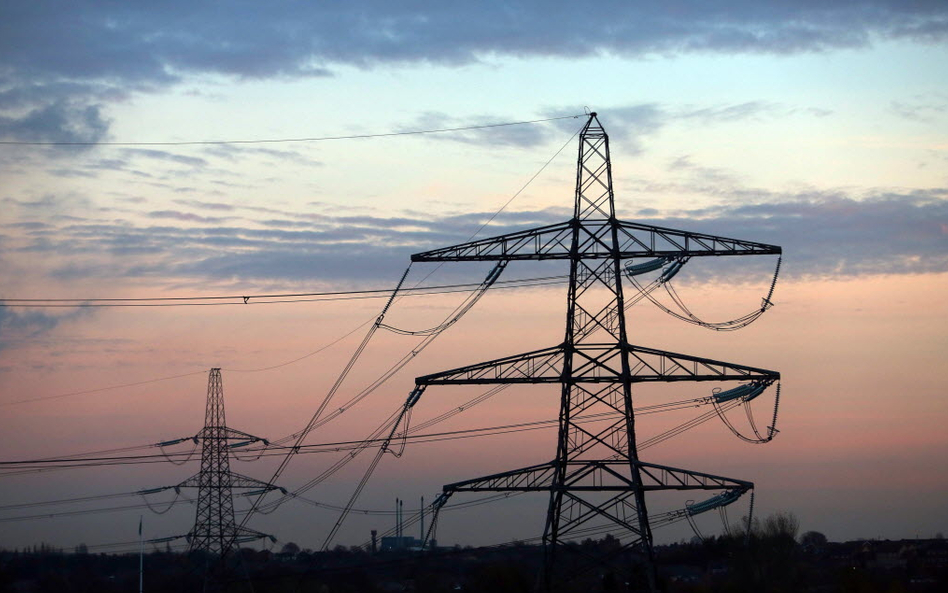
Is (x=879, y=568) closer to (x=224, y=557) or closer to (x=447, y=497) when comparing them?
(x=224, y=557)

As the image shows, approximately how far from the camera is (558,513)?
47.0 metres

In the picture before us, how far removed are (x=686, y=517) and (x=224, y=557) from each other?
41079 millimetres

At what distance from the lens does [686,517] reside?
163 feet

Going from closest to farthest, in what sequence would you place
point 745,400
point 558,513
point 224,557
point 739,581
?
point 558,513, point 745,400, point 224,557, point 739,581

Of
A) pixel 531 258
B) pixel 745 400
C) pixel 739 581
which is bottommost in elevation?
pixel 739 581

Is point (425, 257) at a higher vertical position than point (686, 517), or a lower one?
higher

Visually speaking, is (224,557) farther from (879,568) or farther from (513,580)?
(879,568)

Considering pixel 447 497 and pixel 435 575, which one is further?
pixel 435 575

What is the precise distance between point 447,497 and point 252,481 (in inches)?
1436

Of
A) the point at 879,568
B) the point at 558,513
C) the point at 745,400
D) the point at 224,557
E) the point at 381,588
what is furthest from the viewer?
the point at 879,568

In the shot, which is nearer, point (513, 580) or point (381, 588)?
point (513, 580)

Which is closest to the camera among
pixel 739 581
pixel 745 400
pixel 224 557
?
pixel 745 400

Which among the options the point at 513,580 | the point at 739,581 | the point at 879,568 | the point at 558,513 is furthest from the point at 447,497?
the point at 879,568

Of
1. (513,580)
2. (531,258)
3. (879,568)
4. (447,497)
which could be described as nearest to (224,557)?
(513,580)
